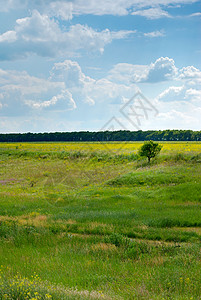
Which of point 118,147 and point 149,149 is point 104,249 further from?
point 118,147

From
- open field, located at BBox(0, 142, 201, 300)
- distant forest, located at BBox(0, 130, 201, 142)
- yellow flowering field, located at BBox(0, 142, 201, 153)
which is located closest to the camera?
open field, located at BBox(0, 142, 201, 300)

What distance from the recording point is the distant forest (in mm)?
124188

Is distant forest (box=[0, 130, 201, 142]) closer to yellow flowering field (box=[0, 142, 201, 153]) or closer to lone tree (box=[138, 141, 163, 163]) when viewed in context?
yellow flowering field (box=[0, 142, 201, 153])

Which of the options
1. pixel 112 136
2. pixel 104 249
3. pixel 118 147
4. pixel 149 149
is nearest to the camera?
pixel 104 249

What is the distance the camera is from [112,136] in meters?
115

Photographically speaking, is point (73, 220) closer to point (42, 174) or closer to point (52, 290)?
→ point (52, 290)

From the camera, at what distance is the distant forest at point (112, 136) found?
124188 mm

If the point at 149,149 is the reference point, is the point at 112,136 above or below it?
above

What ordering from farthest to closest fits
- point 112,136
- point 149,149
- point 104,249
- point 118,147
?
point 112,136
point 118,147
point 149,149
point 104,249

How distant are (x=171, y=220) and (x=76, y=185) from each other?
20.3 m

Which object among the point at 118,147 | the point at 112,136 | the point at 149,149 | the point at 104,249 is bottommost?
the point at 104,249

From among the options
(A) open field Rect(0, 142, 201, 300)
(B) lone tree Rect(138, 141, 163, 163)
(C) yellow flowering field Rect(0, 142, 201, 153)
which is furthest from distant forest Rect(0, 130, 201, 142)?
(A) open field Rect(0, 142, 201, 300)

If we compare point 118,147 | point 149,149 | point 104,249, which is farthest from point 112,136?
point 104,249

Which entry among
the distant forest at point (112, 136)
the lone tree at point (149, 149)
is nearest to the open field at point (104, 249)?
the lone tree at point (149, 149)
